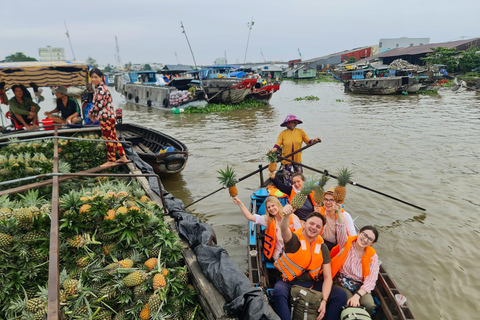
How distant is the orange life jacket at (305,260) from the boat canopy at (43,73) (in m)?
8.16

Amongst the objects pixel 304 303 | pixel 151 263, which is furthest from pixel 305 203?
pixel 151 263

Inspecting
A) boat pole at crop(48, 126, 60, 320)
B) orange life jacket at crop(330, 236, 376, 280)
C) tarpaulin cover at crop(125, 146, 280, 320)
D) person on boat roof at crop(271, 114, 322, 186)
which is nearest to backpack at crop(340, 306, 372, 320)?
orange life jacket at crop(330, 236, 376, 280)

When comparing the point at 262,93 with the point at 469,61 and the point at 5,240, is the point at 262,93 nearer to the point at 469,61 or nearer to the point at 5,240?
the point at 5,240

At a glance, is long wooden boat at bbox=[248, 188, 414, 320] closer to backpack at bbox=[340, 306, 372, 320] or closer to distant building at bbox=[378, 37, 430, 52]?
backpack at bbox=[340, 306, 372, 320]

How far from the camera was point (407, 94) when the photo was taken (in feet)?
92.0

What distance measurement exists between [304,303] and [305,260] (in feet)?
1.56

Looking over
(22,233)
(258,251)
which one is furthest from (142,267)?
(258,251)

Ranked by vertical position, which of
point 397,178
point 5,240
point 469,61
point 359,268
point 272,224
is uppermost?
point 469,61

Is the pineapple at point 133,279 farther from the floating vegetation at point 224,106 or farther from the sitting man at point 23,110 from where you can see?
the floating vegetation at point 224,106

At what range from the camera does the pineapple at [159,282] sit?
111 inches

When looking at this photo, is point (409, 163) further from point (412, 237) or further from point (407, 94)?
point (407, 94)

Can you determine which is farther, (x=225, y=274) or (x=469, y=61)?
(x=469, y=61)

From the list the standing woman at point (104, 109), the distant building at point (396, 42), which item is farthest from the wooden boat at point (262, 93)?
the distant building at point (396, 42)

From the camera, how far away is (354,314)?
308 cm
